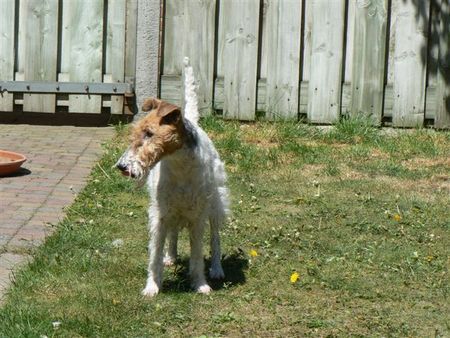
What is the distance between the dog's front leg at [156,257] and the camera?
543 cm

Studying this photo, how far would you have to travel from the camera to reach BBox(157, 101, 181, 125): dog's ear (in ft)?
17.0

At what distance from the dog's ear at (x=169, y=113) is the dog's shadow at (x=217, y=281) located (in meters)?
1.03

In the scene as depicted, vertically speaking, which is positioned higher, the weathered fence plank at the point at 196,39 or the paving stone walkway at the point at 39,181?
the weathered fence plank at the point at 196,39

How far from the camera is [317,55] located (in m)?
9.88

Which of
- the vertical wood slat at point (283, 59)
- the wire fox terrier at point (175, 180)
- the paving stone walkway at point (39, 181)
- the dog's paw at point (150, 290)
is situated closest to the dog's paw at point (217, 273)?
the wire fox terrier at point (175, 180)

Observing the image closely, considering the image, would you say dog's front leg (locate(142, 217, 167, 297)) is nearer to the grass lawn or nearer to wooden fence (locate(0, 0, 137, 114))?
the grass lawn

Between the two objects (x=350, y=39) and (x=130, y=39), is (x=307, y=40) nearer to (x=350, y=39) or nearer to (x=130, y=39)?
(x=350, y=39)

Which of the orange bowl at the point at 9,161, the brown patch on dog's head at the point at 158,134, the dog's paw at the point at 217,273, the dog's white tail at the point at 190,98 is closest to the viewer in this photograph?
the brown patch on dog's head at the point at 158,134

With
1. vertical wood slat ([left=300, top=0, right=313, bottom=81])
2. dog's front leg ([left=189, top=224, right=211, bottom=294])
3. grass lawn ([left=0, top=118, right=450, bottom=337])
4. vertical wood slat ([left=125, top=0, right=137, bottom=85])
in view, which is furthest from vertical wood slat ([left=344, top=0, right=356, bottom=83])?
dog's front leg ([left=189, top=224, right=211, bottom=294])

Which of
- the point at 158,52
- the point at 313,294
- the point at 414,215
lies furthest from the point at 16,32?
the point at 313,294

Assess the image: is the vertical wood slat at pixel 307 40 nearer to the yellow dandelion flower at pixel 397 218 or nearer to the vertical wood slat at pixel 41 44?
the vertical wood slat at pixel 41 44

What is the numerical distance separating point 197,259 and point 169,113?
0.94m

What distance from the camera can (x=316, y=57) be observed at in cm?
988

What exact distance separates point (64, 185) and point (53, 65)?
261 centimetres
